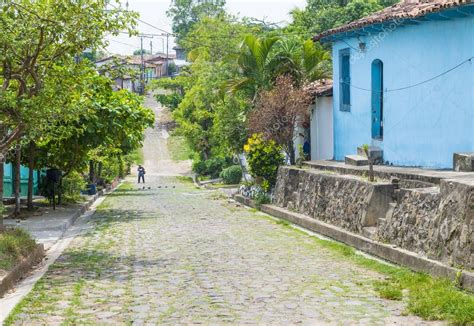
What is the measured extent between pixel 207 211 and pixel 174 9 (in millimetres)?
74643

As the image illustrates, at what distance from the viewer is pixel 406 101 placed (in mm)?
17328

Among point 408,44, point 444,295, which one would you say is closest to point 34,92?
point 444,295

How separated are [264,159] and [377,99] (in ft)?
16.4

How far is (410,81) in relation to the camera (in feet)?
56.0

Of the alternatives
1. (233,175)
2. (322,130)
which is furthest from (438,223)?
(233,175)

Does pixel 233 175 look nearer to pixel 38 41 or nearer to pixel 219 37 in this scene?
pixel 219 37

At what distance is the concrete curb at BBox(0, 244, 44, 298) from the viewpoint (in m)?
9.42

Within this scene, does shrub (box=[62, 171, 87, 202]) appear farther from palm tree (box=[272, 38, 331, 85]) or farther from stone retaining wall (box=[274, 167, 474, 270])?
stone retaining wall (box=[274, 167, 474, 270])

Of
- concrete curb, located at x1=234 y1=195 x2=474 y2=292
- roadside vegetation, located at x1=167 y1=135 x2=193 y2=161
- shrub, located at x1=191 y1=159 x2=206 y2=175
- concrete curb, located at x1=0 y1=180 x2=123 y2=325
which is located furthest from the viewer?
roadside vegetation, located at x1=167 y1=135 x2=193 y2=161

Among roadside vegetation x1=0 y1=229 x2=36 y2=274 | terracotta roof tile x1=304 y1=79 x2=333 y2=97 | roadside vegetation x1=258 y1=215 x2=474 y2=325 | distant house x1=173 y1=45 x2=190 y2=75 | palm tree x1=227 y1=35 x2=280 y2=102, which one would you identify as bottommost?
roadside vegetation x1=258 y1=215 x2=474 y2=325

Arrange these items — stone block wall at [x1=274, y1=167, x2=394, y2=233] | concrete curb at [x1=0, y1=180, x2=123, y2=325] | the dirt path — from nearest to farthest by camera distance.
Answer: concrete curb at [x1=0, y1=180, x2=123, y2=325] → stone block wall at [x1=274, y1=167, x2=394, y2=233] → the dirt path

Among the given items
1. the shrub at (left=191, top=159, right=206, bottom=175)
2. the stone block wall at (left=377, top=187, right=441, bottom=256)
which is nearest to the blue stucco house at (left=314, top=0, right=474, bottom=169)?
the stone block wall at (left=377, top=187, right=441, bottom=256)

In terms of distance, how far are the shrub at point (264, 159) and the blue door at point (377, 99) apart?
4.40 m

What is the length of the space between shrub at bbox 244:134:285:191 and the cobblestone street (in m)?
6.30
